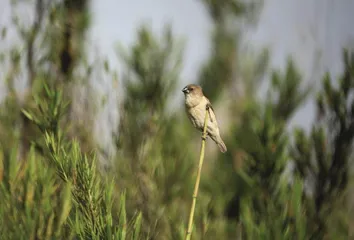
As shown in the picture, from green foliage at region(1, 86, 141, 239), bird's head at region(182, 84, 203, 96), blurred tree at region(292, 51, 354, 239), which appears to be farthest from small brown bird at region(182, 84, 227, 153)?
blurred tree at region(292, 51, 354, 239)

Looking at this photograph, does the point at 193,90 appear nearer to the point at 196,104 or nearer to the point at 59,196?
the point at 196,104

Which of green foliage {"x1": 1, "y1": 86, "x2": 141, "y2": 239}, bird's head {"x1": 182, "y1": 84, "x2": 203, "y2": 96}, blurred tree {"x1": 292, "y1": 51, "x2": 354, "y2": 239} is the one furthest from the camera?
blurred tree {"x1": 292, "y1": 51, "x2": 354, "y2": 239}

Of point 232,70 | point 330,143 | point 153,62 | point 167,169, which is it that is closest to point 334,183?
point 330,143

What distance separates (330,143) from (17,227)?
1.20 metres

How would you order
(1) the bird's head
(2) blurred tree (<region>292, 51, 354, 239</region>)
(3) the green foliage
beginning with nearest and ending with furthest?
(3) the green foliage
(1) the bird's head
(2) blurred tree (<region>292, 51, 354, 239</region>)

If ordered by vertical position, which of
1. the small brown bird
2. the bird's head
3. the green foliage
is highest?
the bird's head

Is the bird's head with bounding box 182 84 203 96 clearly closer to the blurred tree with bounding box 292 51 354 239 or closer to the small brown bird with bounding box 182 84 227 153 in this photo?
the small brown bird with bounding box 182 84 227 153

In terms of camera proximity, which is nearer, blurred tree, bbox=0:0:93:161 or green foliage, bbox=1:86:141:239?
green foliage, bbox=1:86:141:239

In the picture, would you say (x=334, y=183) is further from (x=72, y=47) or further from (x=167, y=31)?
(x=72, y=47)

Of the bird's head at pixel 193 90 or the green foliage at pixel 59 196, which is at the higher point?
the bird's head at pixel 193 90

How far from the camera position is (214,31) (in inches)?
147

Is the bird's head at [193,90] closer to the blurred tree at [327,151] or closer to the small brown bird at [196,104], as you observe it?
the small brown bird at [196,104]

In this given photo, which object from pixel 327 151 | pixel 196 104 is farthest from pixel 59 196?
pixel 327 151

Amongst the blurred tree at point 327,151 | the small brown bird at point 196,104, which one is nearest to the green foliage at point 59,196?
the small brown bird at point 196,104
